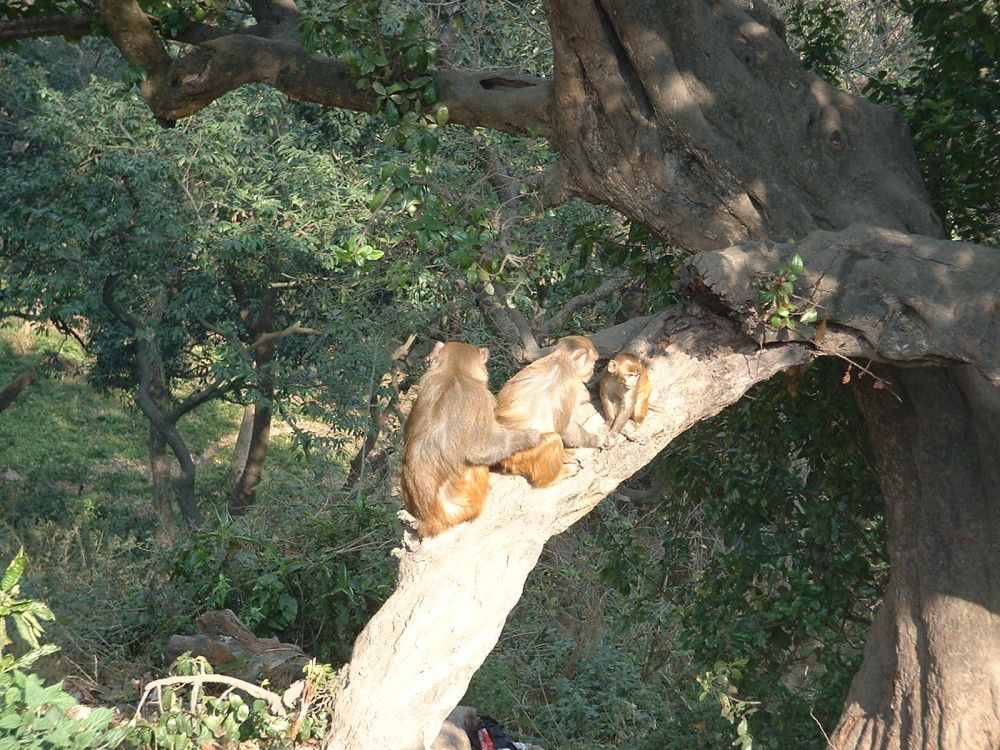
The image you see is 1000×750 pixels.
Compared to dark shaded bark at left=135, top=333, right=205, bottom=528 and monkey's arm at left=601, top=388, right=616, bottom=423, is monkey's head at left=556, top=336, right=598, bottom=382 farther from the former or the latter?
dark shaded bark at left=135, top=333, right=205, bottom=528

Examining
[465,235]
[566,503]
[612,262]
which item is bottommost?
[566,503]

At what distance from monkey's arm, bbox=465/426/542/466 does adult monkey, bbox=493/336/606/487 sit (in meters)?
0.04

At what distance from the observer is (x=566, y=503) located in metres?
4.75

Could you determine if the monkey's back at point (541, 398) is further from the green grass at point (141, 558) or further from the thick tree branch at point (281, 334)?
the thick tree branch at point (281, 334)

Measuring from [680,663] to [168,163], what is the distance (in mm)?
7691

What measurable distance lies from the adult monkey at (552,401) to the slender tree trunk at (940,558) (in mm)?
1523

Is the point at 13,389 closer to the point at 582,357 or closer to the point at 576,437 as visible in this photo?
the point at 582,357

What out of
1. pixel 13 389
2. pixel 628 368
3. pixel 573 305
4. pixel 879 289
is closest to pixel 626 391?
pixel 628 368

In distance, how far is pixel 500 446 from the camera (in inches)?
205

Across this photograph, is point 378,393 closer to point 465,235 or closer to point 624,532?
point 624,532

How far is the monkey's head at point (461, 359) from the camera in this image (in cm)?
558

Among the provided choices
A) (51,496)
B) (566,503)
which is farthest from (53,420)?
(566,503)

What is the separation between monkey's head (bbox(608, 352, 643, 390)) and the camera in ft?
16.6

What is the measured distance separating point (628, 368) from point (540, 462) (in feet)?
2.03
